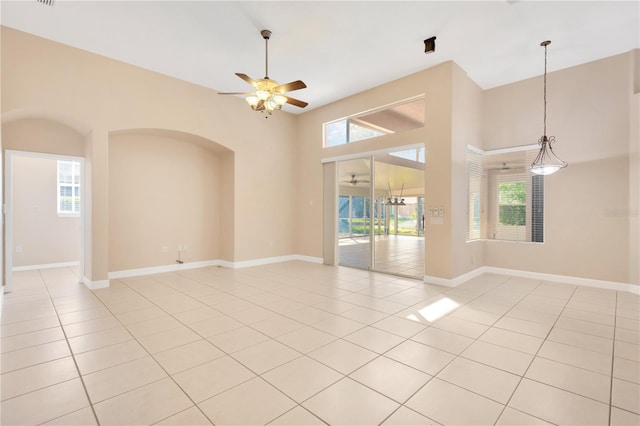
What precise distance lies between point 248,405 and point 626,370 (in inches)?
118

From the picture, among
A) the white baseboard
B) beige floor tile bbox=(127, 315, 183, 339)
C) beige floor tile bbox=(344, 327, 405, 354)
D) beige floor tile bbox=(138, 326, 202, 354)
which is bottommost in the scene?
beige floor tile bbox=(344, 327, 405, 354)

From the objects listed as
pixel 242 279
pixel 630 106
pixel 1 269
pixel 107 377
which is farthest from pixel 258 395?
pixel 630 106

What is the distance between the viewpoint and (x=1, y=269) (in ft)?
14.4

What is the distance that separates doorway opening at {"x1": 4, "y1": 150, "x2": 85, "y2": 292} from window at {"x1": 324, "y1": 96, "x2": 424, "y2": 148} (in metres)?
5.40

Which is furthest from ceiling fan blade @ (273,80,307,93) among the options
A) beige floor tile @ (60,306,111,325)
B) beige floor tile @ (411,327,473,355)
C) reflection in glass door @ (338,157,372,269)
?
beige floor tile @ (60,306,111,325)

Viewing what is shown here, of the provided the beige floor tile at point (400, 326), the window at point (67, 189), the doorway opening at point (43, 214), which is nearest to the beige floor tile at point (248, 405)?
the beige floor tile at point (400, 326)

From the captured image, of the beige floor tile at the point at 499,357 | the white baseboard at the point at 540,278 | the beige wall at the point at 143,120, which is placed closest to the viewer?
the beige floor tile at the point at 499,357

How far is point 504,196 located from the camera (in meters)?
5.98

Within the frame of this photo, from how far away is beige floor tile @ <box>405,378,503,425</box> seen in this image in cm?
181

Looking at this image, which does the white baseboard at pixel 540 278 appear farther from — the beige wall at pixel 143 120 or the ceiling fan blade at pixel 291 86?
the beige wall at pixel 143 120

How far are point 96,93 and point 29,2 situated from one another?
4.42 ft

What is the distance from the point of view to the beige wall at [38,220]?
604 cm

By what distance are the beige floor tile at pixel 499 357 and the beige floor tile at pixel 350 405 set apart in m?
1.09

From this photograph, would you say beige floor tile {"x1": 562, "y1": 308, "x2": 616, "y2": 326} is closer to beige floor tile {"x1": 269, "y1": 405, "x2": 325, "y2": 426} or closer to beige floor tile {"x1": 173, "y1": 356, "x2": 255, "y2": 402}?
beige floor tile {"x1": 269, "y1": 405, "x2": 325, "y2": 426}
